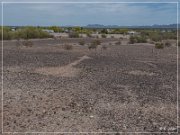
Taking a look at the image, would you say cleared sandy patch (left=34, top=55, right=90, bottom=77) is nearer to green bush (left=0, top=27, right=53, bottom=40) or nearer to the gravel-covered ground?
the gravel-covered ground

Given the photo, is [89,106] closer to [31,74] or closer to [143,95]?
[143,95]

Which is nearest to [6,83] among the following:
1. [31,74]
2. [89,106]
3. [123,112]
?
[31,74]

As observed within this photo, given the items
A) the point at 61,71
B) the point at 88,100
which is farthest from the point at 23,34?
the point at 88,100

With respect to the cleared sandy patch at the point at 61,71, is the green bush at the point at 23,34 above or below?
above

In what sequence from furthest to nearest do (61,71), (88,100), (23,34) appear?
1. (23,34)
2. (61,71)
3. (88,100)

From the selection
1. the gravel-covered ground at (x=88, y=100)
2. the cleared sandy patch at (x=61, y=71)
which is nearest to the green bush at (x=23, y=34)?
the cleared sandy patch at (x=61, y=71)

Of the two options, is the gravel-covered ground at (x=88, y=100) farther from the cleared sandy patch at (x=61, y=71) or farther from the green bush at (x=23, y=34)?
the green bush at (x=23, y=34)

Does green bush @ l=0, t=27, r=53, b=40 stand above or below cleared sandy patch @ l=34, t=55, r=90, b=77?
above

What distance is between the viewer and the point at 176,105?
1102cm

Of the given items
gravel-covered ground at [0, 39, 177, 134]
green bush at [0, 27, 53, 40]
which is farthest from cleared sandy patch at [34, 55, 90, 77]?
green bush at [0, 27, 53, 40]

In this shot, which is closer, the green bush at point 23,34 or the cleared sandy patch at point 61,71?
the cleared sandy patch at point 61,71

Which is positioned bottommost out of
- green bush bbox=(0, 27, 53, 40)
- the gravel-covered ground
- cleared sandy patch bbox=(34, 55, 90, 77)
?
the gravel-covered ground

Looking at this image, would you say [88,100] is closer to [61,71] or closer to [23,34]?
[61,71]

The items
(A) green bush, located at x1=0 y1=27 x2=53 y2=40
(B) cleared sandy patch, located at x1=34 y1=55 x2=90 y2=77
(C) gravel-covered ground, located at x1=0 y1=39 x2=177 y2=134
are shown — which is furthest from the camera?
(A) green bush, located at x1=0 y1=27 x2=53 y2=40
